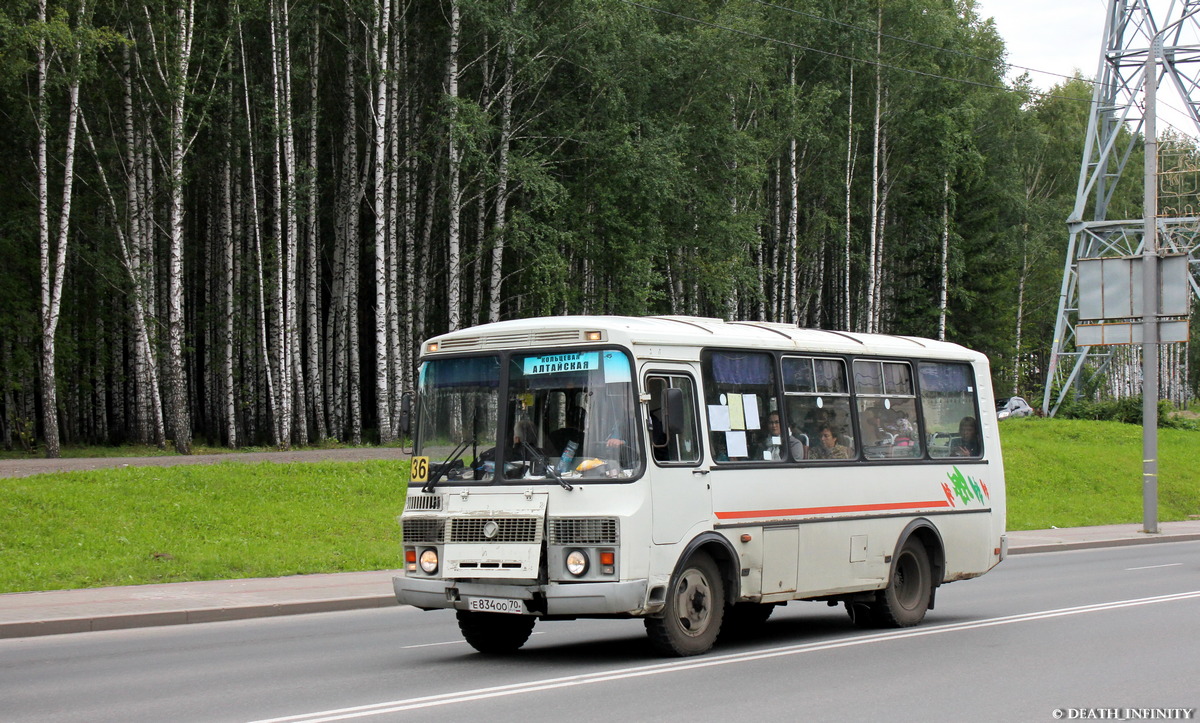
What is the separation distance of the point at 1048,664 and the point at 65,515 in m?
14.4

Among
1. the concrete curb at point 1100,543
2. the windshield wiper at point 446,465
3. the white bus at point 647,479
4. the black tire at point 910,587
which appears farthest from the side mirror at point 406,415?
the concrete curb at point 1100,543

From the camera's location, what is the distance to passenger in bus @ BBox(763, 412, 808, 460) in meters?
11.7

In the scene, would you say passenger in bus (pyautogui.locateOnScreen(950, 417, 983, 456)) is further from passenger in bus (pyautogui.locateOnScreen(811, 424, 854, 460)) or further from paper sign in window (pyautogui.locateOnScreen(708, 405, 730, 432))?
paper sign in window (pyautogui.locateOnScreen(708, 405, 730, 432))

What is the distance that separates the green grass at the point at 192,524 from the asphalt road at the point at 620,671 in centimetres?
369

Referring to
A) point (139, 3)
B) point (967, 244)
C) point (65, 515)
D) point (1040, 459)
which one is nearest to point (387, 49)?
point (139, 3)

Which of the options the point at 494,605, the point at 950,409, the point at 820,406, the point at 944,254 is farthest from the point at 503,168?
the point at 944,254

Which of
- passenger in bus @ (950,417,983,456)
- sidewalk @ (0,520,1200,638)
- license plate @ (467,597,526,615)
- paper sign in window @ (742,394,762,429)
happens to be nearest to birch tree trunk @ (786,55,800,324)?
sidewalk @ (0,520,1200,638)

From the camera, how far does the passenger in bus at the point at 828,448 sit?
12219mm

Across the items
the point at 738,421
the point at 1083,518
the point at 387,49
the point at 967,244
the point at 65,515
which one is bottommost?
the point at 1083,518

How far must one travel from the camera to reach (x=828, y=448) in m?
12.3

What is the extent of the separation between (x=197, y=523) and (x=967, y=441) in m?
11.6

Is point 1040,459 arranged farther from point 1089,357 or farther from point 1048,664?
point 1048,664

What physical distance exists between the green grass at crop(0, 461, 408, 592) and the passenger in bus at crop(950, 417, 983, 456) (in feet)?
29.6

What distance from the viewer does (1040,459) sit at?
121ft
